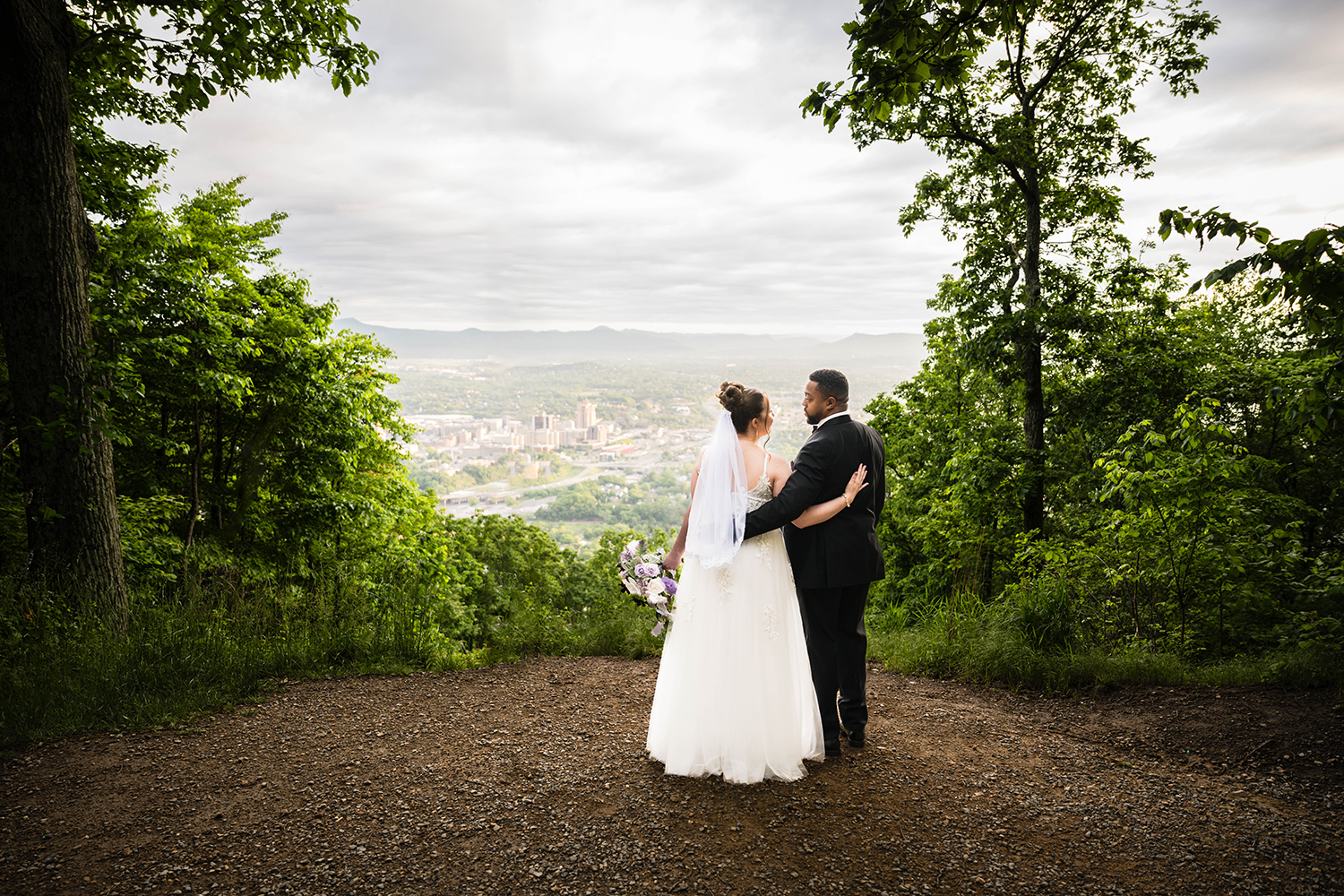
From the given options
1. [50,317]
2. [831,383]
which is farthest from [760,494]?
[50,317]

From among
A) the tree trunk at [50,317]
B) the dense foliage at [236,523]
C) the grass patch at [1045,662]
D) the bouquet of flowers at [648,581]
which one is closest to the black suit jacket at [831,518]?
the bouquet of flowers at [648,581]

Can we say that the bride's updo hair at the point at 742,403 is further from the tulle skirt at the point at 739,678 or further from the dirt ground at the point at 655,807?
the dirt ground at the point at 655,807

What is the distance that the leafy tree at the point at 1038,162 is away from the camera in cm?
1009

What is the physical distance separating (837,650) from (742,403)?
156 centimetres

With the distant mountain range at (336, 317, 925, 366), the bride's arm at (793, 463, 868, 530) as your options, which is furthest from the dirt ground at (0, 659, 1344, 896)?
the distant mountain range at (336, 317, 925, 366)

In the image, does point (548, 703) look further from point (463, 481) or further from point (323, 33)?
point (463, 481)

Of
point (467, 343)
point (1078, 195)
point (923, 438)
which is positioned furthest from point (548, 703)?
point (467, 343)

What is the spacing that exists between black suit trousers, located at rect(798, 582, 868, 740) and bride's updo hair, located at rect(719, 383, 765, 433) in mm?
1059

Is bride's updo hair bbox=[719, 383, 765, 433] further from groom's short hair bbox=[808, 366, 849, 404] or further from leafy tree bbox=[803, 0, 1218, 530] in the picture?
leafy tree bbox=[803, 0, 1218, 530]

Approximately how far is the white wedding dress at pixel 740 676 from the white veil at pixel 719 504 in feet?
0.34

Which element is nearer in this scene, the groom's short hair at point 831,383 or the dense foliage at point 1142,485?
the groom's short hair at point 831,383

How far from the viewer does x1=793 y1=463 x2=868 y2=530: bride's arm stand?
3535 millimetres

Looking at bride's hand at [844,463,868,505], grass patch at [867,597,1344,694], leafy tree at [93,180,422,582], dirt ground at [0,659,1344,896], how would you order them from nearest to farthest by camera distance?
dirt ground at [0,659,1344,896] → bride's hand at [844,463,868,505] → grass patch at [867,597,1344,694] → leafy tree at [93,180,422,582]

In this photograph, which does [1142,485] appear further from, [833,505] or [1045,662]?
[833,505]
